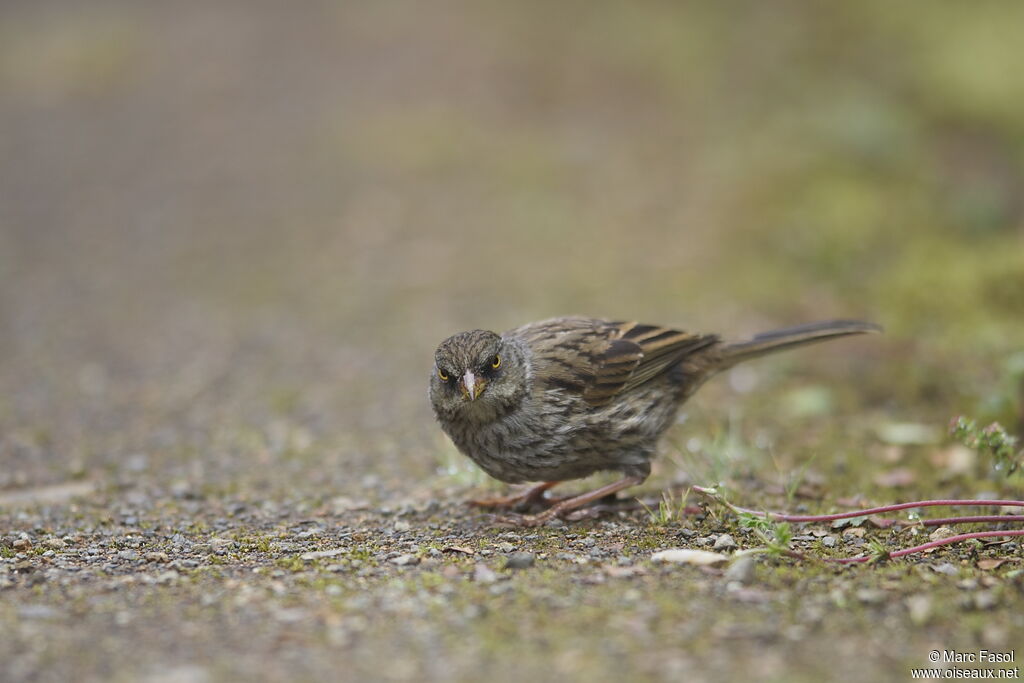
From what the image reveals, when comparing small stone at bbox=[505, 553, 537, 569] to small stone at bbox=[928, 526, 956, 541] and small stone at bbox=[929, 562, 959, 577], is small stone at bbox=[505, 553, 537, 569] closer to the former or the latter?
small stone at bbox=[929, 562, 959, 577]

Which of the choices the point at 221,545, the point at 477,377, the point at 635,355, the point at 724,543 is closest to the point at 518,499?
the point at 477,377

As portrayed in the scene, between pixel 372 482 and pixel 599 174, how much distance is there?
6.21 m

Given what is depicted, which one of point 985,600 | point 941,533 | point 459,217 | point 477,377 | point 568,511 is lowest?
point 985,600

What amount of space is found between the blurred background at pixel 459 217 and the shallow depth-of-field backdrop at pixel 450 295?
4 cm

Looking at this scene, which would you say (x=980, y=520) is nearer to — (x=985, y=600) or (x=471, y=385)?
(x=985, y=600)

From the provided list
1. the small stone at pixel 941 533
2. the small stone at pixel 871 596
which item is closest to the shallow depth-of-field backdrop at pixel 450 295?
the small stone at pixel 871 596

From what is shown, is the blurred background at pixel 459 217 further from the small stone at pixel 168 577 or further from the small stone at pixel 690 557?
the small stone at pixel 168 577

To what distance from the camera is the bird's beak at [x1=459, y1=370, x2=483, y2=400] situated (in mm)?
4652

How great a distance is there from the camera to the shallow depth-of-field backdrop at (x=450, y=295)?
343 cm

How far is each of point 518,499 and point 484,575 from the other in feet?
4.28

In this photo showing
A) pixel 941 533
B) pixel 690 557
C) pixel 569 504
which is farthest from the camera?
pixel 569 504

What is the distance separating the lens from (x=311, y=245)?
10.2 metres

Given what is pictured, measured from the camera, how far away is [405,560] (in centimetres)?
407

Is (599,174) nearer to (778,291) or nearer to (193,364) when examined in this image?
(778,291)
